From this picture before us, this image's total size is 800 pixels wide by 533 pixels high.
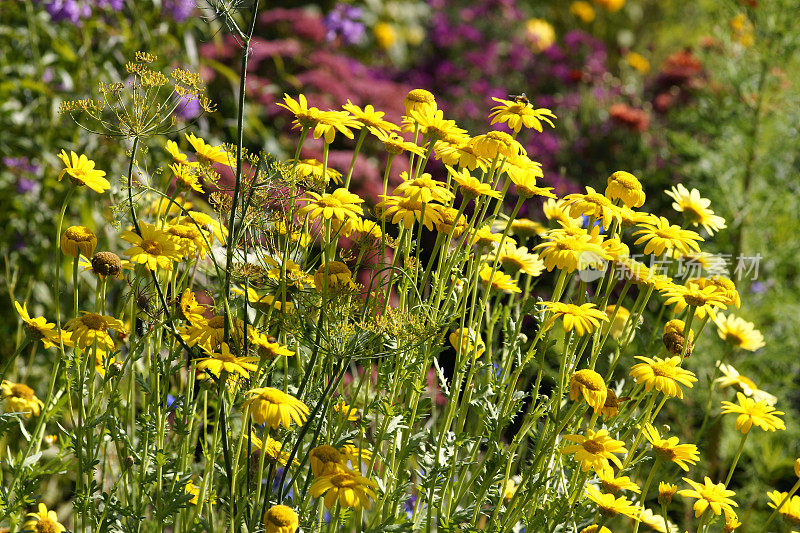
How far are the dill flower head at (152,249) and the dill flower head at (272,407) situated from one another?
26 centimetres

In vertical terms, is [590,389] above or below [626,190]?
below

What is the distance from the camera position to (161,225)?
1.46 metres

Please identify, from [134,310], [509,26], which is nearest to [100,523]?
[134,310]

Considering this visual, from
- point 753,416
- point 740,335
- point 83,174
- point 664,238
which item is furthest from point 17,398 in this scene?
point 740,335

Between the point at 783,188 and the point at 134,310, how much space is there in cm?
303

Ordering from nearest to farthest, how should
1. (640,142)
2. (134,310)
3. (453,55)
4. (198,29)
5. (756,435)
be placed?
1. (134,310)
2. (756,435)
3. (198,29)
4. (640,142)
5. (453,55)

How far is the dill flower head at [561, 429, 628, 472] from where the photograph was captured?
1269 mm

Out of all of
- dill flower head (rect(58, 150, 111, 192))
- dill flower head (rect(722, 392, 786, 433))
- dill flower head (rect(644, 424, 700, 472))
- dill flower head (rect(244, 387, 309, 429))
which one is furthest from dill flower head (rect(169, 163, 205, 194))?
dill flower head (rect(722, 392, 786, 433))

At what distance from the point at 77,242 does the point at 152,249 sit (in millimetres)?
143

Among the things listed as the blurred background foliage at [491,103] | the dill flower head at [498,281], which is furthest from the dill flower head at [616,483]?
the blurred background foliage at [491,103]

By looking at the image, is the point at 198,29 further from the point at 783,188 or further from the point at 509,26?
the point at 509,26

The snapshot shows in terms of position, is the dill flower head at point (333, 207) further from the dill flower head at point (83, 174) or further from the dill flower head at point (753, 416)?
the dill flower head at point (753, 416)

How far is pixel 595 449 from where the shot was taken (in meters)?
1.28

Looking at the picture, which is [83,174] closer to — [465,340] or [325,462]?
[325,462]
